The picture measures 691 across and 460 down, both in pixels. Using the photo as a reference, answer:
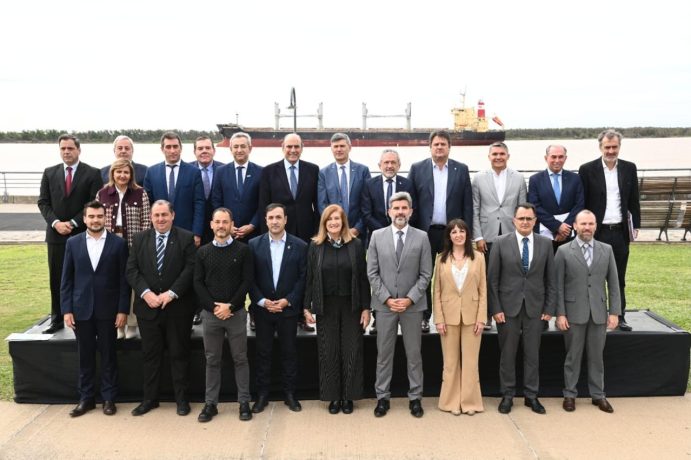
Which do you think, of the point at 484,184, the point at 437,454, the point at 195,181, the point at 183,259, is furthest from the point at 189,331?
the point at 484,184

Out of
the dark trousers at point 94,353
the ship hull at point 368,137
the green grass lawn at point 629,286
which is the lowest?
the green grass lawn at point 629,286

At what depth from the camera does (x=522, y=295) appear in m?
4.21

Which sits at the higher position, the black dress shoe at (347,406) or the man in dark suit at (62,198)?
the man in dark suit at (62,198)

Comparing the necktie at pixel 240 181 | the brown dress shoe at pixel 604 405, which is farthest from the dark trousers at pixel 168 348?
the brown dress shoe at pixel 604 405

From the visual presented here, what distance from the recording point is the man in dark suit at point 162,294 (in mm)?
4145

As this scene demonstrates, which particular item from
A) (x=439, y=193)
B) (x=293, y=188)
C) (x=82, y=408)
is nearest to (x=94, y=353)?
(x=82, y=408)

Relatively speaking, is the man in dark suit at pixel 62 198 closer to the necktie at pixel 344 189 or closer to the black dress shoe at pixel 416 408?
the necktie at pixel 344 189

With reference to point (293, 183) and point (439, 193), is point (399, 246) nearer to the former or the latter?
point (439, 193)

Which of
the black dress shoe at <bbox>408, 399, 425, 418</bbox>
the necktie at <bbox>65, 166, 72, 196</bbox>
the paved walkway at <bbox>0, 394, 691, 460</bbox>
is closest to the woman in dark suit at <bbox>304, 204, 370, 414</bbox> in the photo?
the paved walkway at <bbox>0, 394, 691, 460</bbox>

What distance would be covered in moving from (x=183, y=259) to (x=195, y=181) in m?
0.91

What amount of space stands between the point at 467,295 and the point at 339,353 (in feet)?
3.31

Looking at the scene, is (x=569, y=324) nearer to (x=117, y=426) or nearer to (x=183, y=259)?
(x=183, y=259)

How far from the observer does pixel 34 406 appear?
4383mm

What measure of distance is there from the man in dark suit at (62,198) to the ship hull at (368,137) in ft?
Answer: 187
